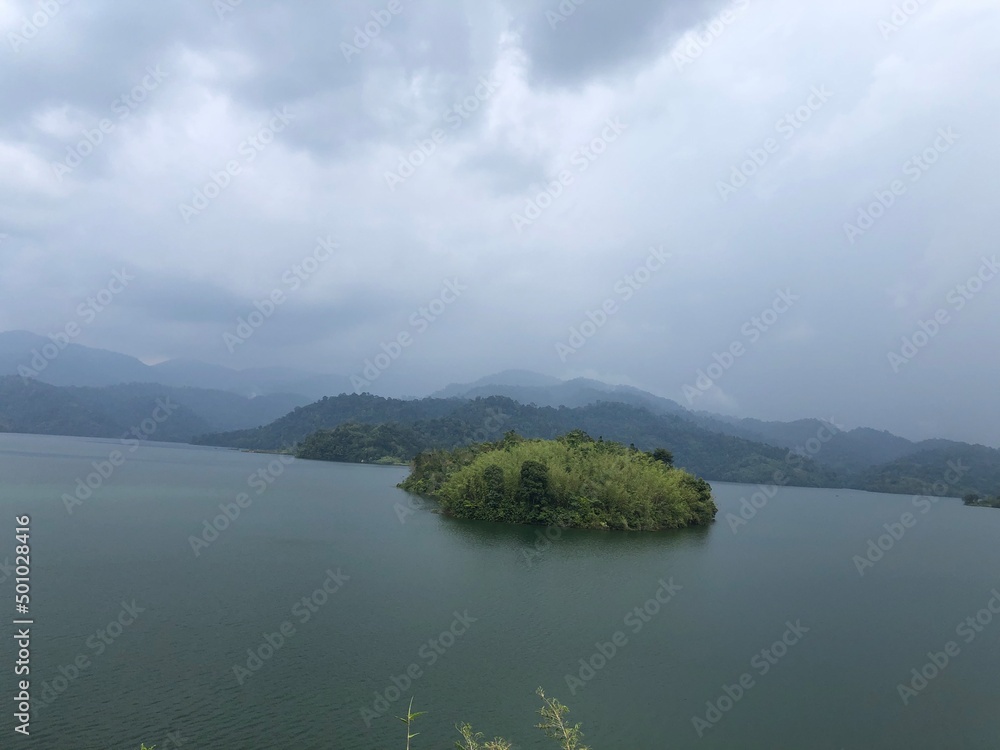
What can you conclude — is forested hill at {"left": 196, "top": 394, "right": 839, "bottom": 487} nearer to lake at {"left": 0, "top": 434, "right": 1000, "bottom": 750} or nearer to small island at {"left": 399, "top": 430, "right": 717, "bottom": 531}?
small island at {"left": 399, "top": 430, "right": 717, "bottom": 531}

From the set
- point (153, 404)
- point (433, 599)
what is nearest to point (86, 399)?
point (153, 404)

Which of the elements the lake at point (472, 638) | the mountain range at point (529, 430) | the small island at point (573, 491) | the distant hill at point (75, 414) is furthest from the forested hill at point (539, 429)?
the lake at point (472, 638)

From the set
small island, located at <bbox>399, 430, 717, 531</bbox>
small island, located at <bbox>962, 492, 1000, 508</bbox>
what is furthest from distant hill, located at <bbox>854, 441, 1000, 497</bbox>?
small island, located at <bbox>399, 430, 717, 531</bbox>

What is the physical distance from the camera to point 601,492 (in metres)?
34.8

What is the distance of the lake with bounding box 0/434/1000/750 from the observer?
10.8 meters

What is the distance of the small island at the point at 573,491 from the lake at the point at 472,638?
140 inches

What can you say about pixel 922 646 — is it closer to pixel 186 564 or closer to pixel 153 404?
pixel 186 564

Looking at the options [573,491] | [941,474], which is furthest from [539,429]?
[573,491]

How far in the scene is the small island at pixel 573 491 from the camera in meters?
34.5

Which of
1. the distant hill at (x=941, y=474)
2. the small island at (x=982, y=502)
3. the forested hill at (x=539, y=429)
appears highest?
the forested hill at (x=539, y=429)

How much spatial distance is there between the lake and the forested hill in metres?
80.9

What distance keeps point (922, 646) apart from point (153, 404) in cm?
18771

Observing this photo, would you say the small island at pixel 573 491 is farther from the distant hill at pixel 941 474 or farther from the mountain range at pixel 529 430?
the distant hill at pixel 941 474

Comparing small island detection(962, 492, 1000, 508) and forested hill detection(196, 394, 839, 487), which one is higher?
forested hill detection(196, 394, 839, 487)
